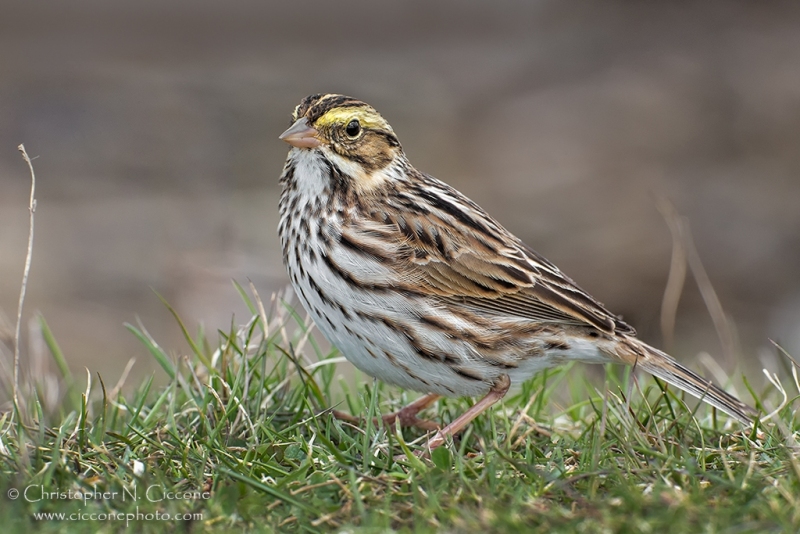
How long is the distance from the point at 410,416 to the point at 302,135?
6.39ft

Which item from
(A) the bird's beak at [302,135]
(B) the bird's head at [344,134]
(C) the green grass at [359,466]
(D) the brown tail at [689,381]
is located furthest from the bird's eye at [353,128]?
(D) the brown tail at [689,381]

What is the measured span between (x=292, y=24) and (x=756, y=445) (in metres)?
15.5

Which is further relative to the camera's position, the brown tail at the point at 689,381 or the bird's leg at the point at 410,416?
the bird's leg at the point at 410,416

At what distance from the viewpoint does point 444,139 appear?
18219 mm

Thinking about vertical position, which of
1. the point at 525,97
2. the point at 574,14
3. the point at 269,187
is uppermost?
the point at 574,14

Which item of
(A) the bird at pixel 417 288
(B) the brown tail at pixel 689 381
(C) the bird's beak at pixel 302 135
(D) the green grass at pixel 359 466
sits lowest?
(D) the green grass at pixel 359 466

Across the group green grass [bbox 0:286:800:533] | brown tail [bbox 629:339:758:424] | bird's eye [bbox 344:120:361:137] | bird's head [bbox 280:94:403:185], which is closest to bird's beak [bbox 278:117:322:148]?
bird's head [bbox 280:94:403:185]

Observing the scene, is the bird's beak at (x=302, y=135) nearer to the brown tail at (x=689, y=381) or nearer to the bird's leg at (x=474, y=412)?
the bird's leg at (x=474, y=412)

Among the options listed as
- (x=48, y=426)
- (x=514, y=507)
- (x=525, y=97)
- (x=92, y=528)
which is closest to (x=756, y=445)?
(x=514, y=507)

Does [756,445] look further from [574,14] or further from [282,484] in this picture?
[574,14]

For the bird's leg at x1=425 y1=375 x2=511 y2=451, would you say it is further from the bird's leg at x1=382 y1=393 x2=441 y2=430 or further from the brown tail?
the brown tail

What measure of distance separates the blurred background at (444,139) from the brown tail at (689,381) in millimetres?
6713

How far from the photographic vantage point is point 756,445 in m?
5.40

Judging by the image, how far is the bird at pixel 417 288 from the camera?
5988 millimetres
